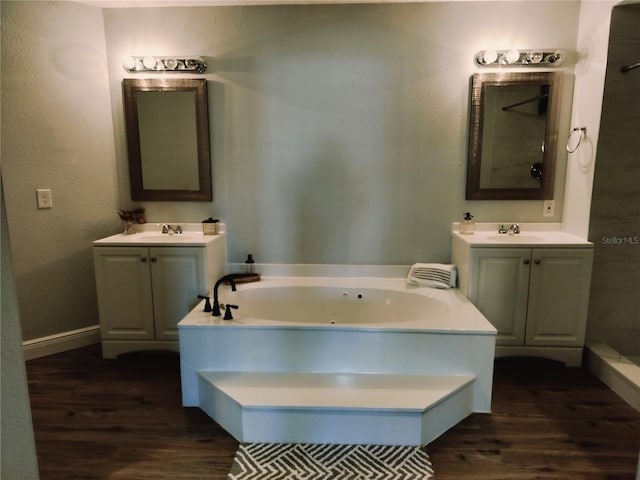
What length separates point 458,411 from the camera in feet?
6.74

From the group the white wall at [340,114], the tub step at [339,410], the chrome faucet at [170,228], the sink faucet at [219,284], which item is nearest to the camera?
the tub step at [339,410]

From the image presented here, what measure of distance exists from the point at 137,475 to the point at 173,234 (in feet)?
5.55

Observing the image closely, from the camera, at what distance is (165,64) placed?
2.83 metres

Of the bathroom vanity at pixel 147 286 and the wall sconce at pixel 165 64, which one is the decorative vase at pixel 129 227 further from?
the wall sconce at pixel 165 64

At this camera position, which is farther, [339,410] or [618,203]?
[618,203]

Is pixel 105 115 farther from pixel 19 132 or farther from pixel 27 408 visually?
pixel 27 408

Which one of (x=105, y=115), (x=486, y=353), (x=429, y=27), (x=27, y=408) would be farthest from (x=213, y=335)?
(x=429, y=27)

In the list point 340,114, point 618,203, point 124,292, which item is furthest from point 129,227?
point 618,203

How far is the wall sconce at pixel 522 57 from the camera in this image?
8.79 ft

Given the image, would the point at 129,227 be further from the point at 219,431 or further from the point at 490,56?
the point at 490,56

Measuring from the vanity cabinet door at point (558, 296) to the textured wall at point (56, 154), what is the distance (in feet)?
10.2

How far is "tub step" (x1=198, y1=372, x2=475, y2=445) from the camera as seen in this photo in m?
1.87

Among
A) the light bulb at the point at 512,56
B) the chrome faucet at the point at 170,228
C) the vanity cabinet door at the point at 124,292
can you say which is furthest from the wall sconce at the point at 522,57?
the vanity cabinet door at the point at 124,292

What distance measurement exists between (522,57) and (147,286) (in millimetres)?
3030
